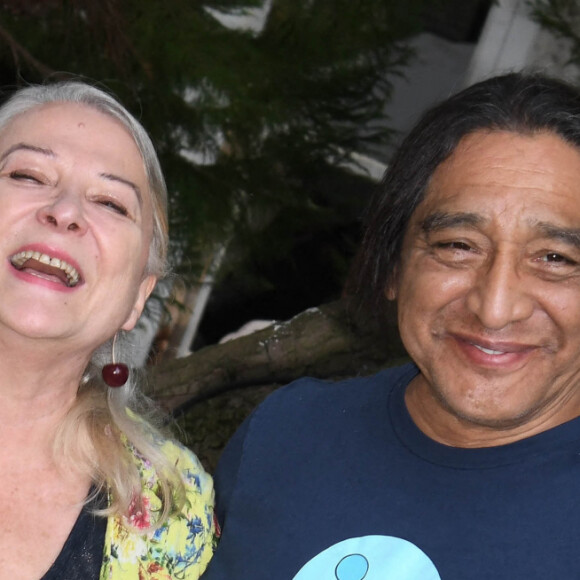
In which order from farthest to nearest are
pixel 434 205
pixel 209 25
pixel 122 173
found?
pixel 209 25 < pixel 122 173 < pixel 434 205

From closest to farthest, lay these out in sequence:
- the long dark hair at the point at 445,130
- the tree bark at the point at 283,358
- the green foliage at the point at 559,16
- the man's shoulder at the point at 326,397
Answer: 1. the long dark hair at the point at 445,130
2. the man's shoulder at the point at 326,397
3. the tree bark at the point at 283,358
4. the green foliage at the point at 559,16

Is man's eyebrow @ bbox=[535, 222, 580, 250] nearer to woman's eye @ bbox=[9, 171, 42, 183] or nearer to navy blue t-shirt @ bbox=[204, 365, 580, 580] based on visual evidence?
navy blue t-shirt @ bbox=[204, 365, 580, 580]

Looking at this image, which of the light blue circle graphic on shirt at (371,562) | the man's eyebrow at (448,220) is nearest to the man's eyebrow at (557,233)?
the man's eyebrow at (448,220)

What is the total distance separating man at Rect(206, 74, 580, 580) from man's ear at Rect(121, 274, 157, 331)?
1.42ft

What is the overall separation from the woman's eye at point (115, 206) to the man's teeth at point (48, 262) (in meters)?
0.19

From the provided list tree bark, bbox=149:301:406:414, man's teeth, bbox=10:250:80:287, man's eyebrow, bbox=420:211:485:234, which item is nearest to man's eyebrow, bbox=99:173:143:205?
man's teeth, bbox=10:250:80:287

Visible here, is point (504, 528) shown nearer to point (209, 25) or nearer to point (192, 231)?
point (192, 231)

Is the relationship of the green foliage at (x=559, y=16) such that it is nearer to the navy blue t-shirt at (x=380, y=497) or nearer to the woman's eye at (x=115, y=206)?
Answer: the navy blue t-shirt at (x=380, y=497)

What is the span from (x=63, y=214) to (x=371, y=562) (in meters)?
0.89

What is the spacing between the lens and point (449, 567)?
66.1 inches

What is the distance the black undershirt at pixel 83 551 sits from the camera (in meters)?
1.81

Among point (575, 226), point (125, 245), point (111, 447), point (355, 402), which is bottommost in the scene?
point (111, 447)

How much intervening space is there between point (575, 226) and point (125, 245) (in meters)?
0.89

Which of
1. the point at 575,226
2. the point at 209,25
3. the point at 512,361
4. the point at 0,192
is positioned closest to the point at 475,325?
the point at 512,361
